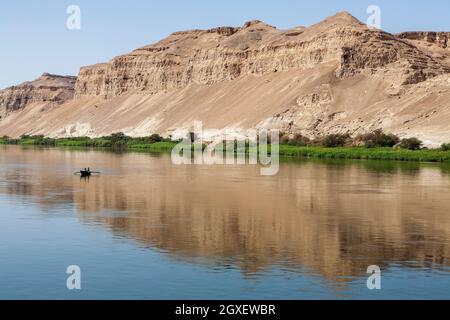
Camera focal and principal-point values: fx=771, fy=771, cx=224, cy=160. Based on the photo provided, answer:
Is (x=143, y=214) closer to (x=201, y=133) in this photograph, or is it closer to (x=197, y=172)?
(x=197, y=172)

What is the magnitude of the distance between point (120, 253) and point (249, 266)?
11.2ft

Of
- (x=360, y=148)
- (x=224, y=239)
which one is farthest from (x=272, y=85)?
(x=224, y=239)

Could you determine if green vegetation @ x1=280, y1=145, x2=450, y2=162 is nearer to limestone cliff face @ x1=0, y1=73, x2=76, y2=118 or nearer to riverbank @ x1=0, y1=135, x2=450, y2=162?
riverbank @ x1=0, y1=135, x2=450, y2=162

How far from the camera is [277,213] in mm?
26078

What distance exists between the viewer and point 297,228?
2244cm

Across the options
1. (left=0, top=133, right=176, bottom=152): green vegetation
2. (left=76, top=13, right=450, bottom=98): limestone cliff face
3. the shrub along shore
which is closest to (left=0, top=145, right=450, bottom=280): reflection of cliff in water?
the shrub along shore

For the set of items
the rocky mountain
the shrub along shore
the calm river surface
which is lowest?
the calm river surface

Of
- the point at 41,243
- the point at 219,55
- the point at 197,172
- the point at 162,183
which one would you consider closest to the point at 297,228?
the point at 41,243

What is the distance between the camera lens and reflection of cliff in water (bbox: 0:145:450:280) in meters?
18.3

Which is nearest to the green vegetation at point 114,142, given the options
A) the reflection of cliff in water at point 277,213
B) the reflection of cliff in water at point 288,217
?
the reflection of cliff in water at point 277,213

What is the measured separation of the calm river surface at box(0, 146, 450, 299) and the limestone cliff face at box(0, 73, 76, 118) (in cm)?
13294

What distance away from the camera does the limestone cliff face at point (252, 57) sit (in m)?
87.0

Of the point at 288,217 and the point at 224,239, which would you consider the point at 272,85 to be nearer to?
the point at 288,217

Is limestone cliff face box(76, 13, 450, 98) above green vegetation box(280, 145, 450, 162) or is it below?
above
